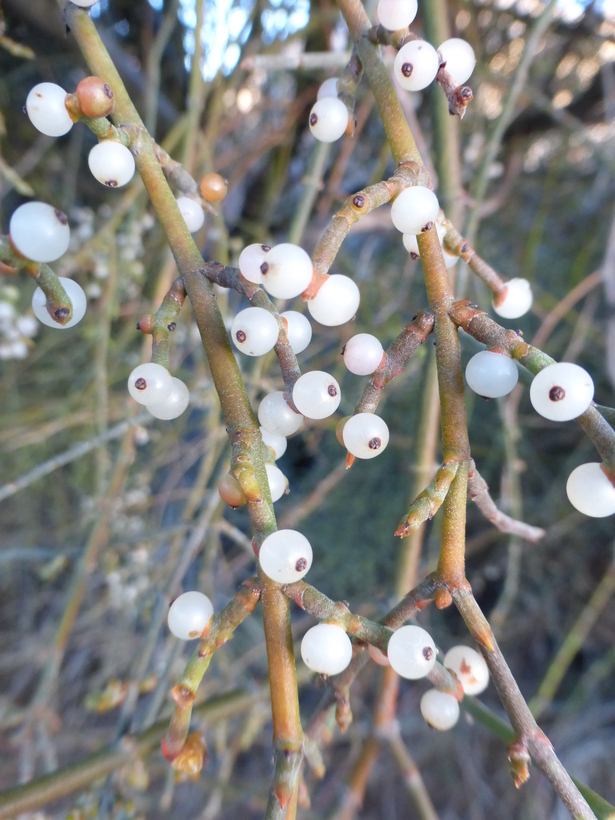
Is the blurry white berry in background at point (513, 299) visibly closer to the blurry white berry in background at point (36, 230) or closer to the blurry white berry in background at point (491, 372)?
the blurry white berry in background at point (491, 372)

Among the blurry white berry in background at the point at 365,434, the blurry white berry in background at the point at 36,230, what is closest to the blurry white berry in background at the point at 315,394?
the blurry white berry in background at the point at 365,434

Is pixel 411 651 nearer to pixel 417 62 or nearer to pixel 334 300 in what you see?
pixel 334 300

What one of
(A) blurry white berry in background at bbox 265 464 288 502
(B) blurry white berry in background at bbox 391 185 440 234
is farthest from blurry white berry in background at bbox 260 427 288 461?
(B) blurry white berry in background at bbox 391 185 440 234

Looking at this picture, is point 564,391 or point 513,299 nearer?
point 564,391

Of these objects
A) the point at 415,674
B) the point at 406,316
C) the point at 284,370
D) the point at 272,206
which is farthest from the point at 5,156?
the point at 415,674

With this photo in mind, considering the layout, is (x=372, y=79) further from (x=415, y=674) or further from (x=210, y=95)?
(x=210, y=95)

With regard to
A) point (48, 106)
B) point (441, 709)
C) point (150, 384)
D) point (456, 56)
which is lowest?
point (441, 709)

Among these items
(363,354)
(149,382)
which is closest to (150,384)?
(149,382)
